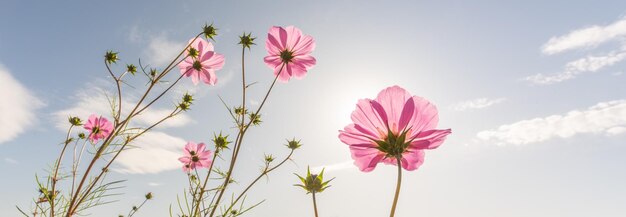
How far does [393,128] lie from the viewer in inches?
38.5

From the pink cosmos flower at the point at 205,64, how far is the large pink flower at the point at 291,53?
416 mm

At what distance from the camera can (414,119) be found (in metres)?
0.94

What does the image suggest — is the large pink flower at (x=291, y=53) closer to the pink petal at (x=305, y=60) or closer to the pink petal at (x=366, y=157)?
the pink petal at (x=305, y=60)

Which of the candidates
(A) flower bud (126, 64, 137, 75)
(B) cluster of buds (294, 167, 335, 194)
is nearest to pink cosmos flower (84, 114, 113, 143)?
(A) flower bud (126, 64, 137, 75)

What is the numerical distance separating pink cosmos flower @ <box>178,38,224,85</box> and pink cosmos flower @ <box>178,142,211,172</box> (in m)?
0.79

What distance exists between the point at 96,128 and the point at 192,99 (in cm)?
64

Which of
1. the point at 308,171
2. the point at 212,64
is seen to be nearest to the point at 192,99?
the point at 212,64

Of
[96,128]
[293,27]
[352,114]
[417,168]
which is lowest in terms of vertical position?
[417,168]

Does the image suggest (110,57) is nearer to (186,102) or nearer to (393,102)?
(186,102)

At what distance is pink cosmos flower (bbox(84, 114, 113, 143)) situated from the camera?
2412mm

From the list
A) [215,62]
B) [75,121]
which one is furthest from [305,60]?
[75,121]

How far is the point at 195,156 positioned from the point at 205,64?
933 mm

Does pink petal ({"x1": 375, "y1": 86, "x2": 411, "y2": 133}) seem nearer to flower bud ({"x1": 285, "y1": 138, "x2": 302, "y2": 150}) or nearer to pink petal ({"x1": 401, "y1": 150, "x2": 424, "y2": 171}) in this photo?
pink petal ({"x1": 401, "y1": 150, "x2": 424, "y2": 171})

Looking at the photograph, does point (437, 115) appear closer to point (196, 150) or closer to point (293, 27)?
point (293, 27)
